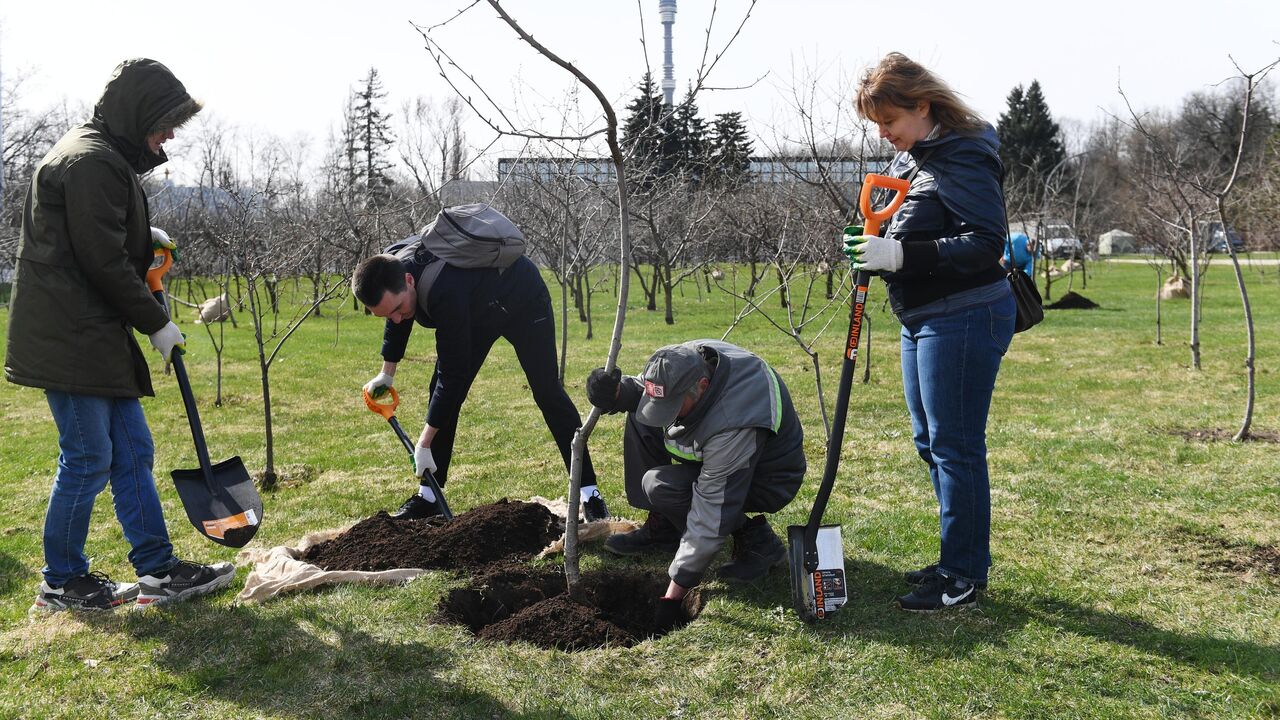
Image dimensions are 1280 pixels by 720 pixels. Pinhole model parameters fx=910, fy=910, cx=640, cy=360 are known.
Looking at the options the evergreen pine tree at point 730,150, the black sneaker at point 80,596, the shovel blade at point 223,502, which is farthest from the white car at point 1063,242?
the black sneaker at point 80,596

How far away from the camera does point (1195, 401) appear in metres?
7.45

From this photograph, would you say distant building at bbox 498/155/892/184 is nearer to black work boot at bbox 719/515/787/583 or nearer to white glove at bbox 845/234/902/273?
white glove at bbox 845/234/902/273

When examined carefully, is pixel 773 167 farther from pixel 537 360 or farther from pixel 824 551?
pixel 824 551

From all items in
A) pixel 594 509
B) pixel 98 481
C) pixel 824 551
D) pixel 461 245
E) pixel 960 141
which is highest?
pixel 960 141

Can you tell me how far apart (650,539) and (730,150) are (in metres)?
13.7

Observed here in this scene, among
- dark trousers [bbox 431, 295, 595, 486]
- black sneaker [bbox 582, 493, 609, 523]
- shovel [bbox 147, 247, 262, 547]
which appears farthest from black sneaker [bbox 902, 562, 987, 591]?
shovel [bbox 147, 247, 262, 547]

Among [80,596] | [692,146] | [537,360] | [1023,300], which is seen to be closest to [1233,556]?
[1023,300]

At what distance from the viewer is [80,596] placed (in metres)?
3.28

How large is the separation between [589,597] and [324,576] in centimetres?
103

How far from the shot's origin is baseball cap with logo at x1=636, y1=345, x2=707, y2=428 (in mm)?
2889

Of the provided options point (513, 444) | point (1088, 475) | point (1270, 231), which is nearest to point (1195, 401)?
point (1088, 475)

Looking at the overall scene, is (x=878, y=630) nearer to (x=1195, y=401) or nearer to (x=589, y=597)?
(x=589, y=597)

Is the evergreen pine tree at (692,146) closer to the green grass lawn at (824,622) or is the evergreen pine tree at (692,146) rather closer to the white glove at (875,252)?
the green grass lawn at (824,622)

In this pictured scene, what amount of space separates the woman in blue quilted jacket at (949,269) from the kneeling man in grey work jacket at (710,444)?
0.54 m
